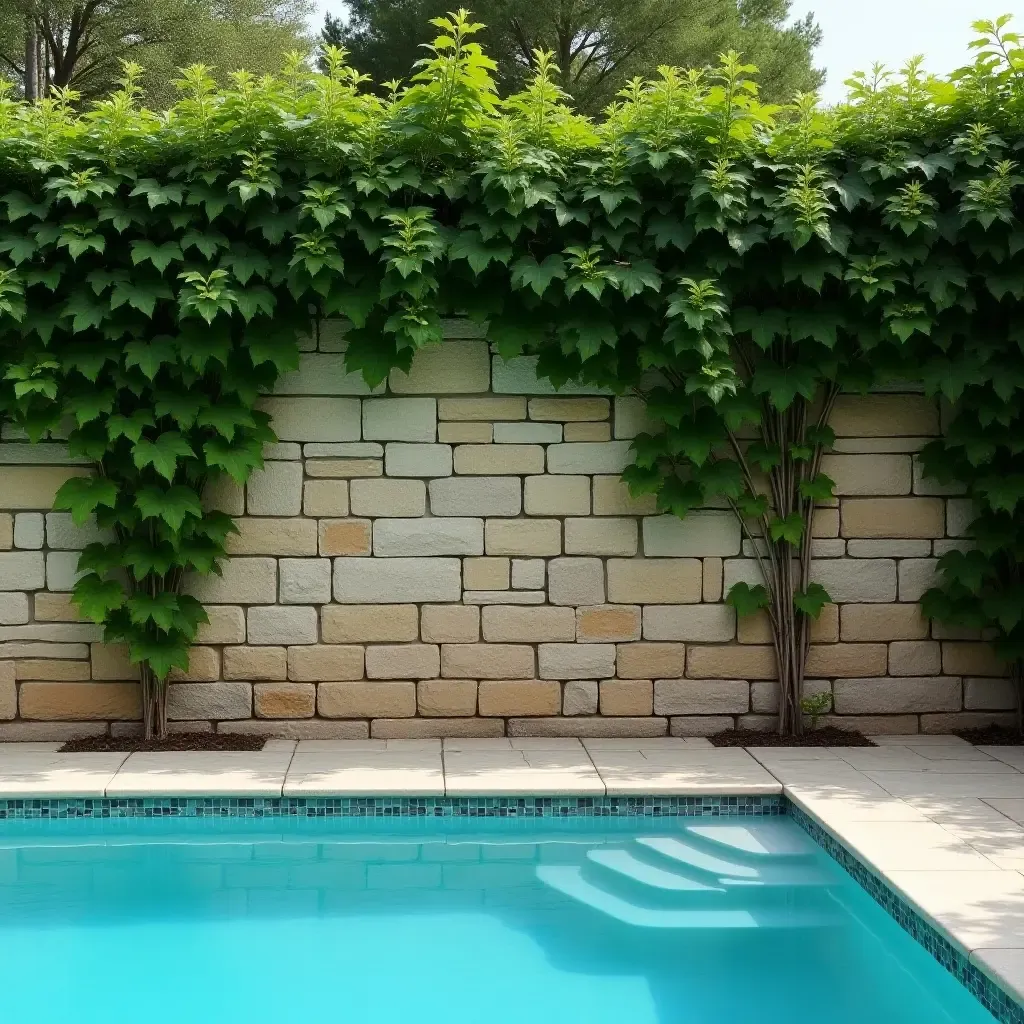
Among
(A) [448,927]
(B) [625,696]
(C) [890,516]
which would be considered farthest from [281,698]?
(C) [890,516]

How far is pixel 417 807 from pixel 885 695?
82.1 inches

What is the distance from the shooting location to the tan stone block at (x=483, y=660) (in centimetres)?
495

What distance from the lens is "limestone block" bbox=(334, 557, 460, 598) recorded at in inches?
193

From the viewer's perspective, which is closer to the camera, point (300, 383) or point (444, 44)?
point (444, 44)

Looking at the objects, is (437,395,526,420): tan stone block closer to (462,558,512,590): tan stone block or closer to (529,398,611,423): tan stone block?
(529,398,611,423): tan stone block

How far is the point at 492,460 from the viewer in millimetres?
4938

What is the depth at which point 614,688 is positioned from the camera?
498 centimetres

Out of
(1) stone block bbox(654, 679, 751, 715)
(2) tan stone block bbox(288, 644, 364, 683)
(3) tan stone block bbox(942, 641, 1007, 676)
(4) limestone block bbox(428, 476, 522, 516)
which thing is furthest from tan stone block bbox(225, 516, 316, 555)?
(3) tan stone block bbox(942, 641, 1007, 676)

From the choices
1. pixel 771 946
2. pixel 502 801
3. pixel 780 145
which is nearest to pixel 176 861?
pixel 502 801

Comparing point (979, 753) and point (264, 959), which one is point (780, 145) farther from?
point (264, 959)

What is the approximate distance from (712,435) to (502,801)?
1.67m

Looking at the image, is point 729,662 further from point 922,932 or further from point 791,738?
point 922,932

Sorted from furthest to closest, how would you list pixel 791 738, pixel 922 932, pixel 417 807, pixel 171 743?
pixel 791 738 < pixel 171 743 < pixel 417 807 < pixel 922 932

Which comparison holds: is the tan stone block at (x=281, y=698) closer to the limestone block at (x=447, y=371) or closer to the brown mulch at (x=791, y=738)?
the limestone block at (x=447, y=371)
